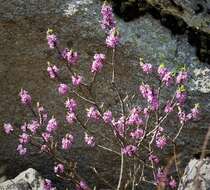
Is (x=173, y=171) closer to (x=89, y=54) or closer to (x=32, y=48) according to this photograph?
(x=89, y=54)

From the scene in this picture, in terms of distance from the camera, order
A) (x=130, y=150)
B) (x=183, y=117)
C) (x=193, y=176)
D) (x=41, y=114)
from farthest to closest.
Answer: (x=41, y=114), (x=193, y=176), (x=183, y=117), (x=130, y=150)

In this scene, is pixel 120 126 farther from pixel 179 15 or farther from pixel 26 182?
pixel 179 15

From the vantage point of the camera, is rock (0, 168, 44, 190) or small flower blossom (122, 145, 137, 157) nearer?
small flower blossom (122, 145, 137, 157)

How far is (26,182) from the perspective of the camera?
5508 millimetres

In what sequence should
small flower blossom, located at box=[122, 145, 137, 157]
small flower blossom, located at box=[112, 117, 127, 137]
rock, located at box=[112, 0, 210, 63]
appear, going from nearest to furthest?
small flower blossom, located at box=[122, 145, 137, 157], small flower blossom, located at box=[112, 117, 127, 137], rock, located at box=[112, 0, 210, 63]

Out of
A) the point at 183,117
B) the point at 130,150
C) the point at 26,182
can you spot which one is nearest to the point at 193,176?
the point at 183,117

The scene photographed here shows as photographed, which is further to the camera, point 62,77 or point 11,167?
point 11,167

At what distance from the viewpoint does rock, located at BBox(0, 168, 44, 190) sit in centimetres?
536

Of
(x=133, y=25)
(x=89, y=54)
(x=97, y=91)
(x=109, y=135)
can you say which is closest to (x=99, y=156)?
(x=109, y=135)

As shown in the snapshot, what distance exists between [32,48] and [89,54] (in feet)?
2.17

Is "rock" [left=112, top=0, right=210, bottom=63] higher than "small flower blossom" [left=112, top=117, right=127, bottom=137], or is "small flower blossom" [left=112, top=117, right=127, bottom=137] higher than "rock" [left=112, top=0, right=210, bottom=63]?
"rock" [left=112, top=0, right=210, bottom=63]

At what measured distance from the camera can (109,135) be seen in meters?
5.88

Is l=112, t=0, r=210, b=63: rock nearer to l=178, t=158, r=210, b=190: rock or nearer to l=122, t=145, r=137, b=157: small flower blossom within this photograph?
l=178, t=158, r=210, b=190: rock

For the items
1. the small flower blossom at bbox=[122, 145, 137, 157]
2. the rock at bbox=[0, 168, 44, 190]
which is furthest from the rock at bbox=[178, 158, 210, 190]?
the rock at bbox=[0, 168, 44, 190]
